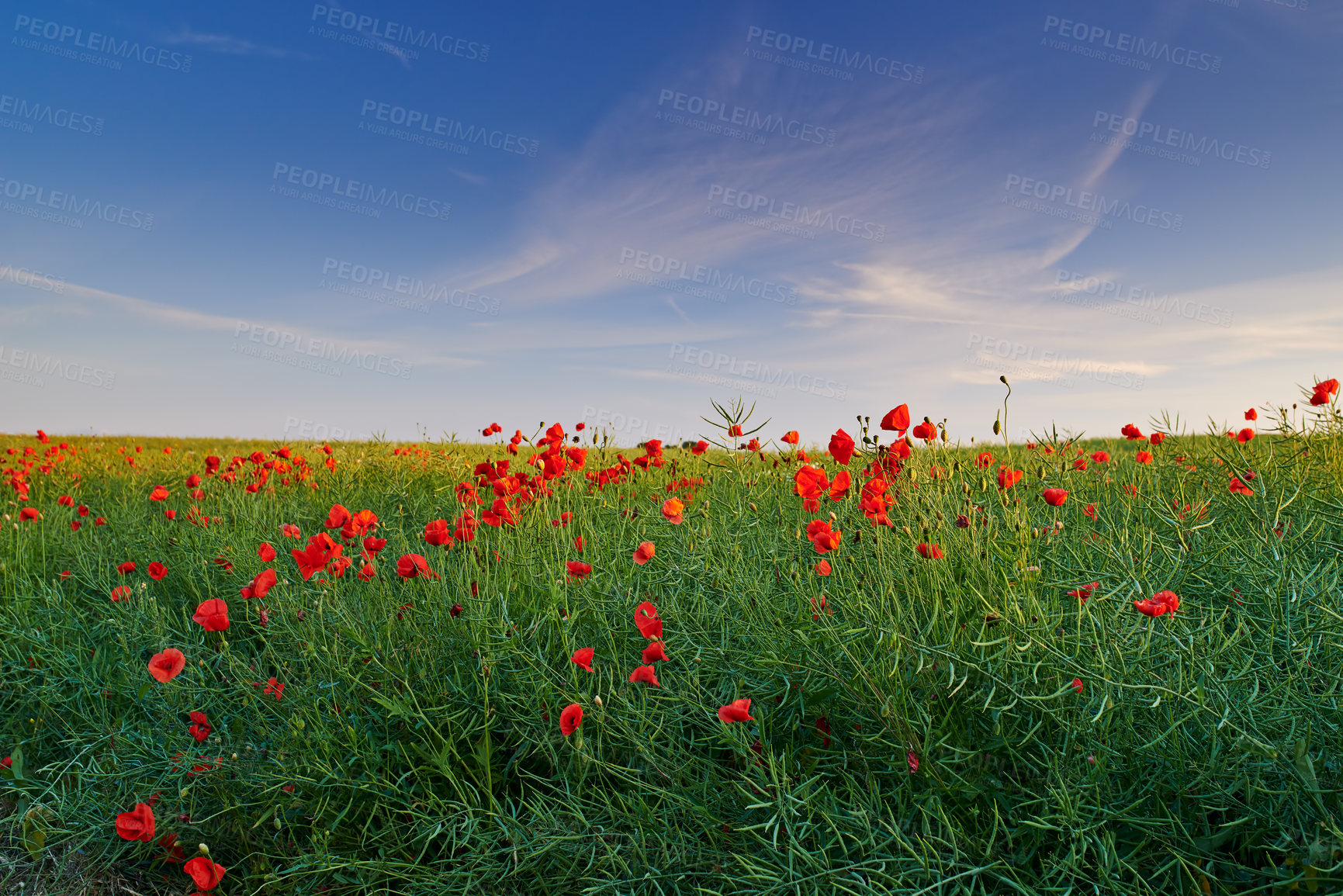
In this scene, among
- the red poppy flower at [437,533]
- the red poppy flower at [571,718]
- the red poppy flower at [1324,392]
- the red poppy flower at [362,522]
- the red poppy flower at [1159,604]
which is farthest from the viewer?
the red poppy flower at [1324,392]

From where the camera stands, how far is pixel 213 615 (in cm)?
246

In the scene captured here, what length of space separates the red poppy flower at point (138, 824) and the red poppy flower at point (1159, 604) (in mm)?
2791

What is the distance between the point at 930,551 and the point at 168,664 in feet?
8.16

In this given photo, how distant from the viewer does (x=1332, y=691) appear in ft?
6.30

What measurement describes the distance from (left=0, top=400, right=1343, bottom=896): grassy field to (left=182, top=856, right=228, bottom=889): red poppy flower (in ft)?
0.04

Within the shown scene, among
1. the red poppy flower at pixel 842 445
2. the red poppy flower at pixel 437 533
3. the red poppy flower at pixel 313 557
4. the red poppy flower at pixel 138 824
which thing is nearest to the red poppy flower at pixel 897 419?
the red poppy flower at pixel 842 445

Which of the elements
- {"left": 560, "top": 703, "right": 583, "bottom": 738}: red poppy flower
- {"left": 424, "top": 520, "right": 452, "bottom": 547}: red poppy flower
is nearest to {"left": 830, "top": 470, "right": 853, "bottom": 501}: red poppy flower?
{"left": 560, "top": 703, "right": 583, "bottom": 738}: red poppy flower

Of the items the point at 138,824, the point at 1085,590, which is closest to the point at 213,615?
the point at 138,824

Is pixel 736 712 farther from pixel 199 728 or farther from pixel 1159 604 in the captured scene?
pixel 199 728

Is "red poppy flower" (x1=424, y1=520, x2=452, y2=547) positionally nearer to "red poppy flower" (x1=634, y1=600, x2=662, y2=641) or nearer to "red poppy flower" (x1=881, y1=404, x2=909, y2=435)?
"red poppy flower" (x1=634, y1=600, x2=662, y2=641)

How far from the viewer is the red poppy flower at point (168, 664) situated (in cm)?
229

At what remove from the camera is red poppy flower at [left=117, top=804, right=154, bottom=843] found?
6.93 feet

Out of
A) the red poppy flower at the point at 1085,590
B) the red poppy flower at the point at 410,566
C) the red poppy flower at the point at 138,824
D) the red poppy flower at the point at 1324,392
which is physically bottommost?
the red poppy flower at the point at 138,824

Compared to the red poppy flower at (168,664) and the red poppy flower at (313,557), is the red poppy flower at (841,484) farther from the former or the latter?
the red poppy flower at (168,664)
